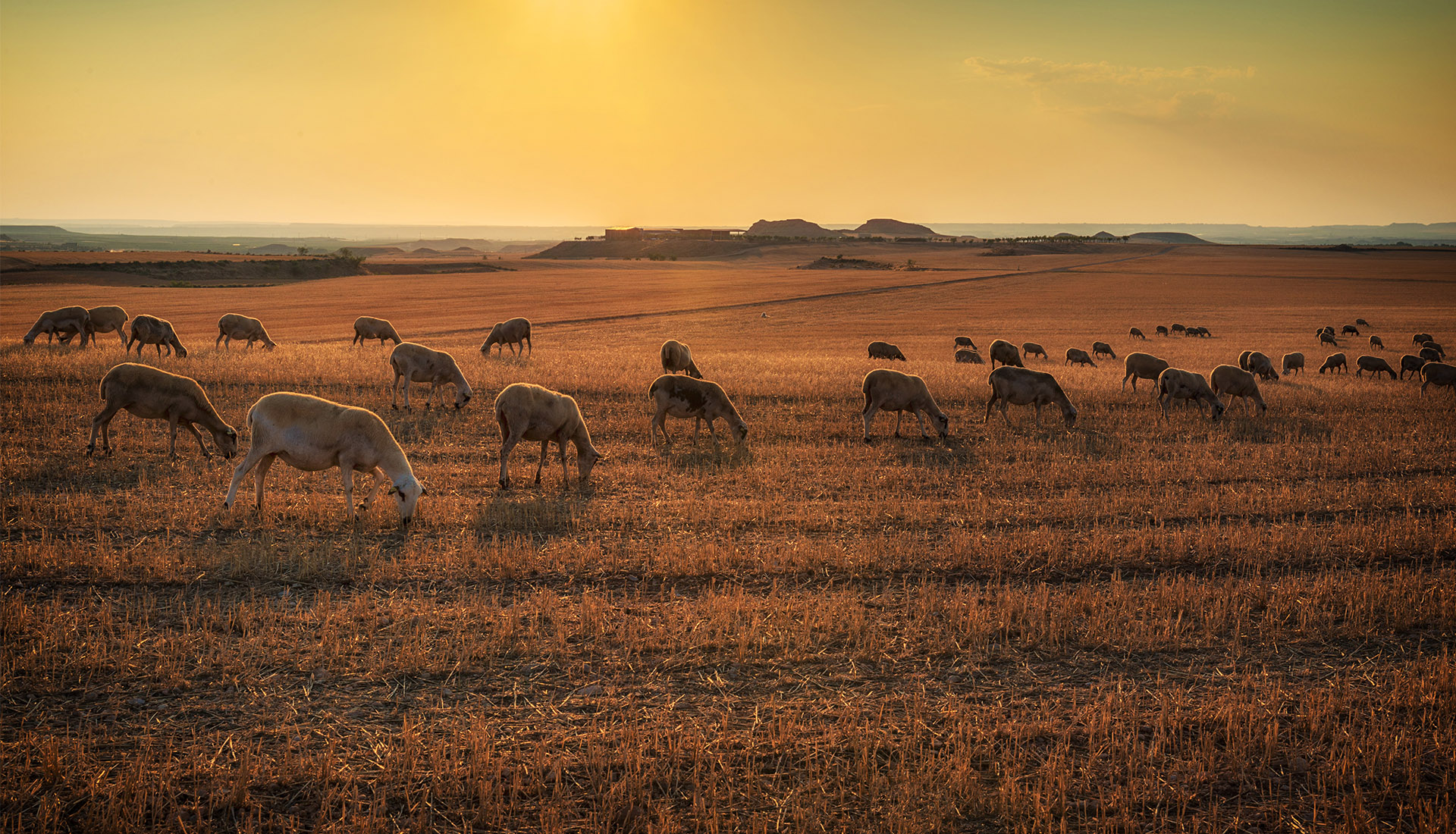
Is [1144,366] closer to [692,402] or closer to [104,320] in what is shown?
[692,402]

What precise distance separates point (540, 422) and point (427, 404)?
28.0 feet

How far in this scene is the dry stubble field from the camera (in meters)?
6.24

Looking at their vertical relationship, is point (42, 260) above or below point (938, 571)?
above

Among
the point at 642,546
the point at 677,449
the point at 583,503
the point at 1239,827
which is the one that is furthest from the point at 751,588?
the point at 677,449

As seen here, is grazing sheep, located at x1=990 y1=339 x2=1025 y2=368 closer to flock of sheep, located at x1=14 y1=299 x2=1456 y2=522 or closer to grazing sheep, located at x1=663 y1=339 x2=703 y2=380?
flock of sheep, located at x1=14 y1=299 x2=1456 y2=522

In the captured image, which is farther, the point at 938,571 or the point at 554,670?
the point at 938,571

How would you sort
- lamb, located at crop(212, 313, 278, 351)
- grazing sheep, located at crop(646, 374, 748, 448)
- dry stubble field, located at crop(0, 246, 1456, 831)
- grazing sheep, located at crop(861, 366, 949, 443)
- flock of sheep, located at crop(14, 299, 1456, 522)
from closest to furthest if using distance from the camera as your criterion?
dry stubble field, located at crop(0, 246, 1456, 831) < flock of sheep, located at crop(14, 299, 1456, 522) < grazing sheep, located at crop(646, 374, 748, 448) < grazing sheep, located at crop(861, 366, 949, 443) < lamb, located at crop(212, 313, 278, 351)

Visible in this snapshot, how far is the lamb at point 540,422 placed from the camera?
1459 centimetres

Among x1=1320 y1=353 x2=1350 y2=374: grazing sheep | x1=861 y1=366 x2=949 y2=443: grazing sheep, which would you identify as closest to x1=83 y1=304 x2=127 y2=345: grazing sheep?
x1=861 y1=366 x2=949 y2=443: grazing sheep

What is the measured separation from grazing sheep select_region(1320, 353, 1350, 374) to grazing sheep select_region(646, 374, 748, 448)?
2955cm

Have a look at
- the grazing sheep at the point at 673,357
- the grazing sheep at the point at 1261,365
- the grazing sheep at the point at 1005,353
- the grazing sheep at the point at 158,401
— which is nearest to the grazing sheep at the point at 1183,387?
the grazing sheep at the point at 1261,365

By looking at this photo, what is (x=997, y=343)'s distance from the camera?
3481 centimetres

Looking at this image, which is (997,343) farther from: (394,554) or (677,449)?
(394,554)

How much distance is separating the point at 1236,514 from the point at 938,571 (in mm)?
6056
